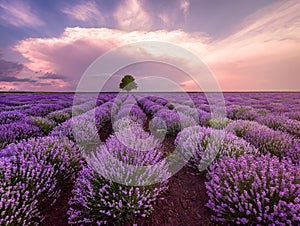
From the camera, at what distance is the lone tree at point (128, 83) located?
40.5m

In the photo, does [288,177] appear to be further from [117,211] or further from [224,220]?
[117,211]

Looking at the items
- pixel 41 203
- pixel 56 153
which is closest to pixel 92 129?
pixel 56 153

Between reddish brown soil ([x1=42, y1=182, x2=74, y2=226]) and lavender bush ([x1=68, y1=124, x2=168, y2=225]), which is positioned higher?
lavender bush ([x1=68, y1=124, x2=168, y2=225])

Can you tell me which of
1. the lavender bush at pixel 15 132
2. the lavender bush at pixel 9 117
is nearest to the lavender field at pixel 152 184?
the lavender bush at pixel 15 132

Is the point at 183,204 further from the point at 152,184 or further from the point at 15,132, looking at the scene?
the point at 15,132

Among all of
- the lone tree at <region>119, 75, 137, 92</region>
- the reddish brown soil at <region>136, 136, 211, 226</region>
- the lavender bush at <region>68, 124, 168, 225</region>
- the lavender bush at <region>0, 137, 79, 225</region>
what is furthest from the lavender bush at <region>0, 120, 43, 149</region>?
the lone tree at <region>119, 75, 137, 92</region>

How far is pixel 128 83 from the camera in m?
40.3

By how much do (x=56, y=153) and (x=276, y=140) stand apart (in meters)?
4.40

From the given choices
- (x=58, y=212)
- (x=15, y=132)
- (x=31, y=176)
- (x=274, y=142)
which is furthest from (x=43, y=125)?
(x=274, y=142)

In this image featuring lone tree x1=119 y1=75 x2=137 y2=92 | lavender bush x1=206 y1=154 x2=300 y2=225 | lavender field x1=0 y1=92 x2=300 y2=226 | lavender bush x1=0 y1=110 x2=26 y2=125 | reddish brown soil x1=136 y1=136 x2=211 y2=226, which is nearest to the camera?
lavender bush x1=206 y1=154 x2=300 y2=225

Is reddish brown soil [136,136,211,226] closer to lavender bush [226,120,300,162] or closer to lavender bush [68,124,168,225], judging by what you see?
lavender bush [68,124,168,225]

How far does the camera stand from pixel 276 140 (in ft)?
13.5

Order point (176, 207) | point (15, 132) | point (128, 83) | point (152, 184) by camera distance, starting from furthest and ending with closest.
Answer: point (128, 83) < point (15, 132) < point (176, 207) < point (152, 184)

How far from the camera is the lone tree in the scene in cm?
4046
